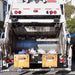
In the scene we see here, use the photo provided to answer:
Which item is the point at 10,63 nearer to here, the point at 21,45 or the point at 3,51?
the point at 3,51

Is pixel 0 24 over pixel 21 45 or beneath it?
over

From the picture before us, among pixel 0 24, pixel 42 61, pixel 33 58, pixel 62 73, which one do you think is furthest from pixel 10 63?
pixel 0 24

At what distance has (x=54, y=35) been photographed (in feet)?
16.7

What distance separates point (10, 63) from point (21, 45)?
1.39m

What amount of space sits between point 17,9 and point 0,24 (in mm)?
18749

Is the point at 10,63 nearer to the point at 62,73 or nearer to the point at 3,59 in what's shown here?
the point at 3,59

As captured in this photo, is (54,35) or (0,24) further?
(0,24)

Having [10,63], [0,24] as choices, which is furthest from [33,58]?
[0,24]

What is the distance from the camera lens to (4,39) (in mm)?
3641

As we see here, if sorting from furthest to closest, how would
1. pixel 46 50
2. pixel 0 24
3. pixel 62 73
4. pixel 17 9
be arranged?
pixel 0 24, pixel 46 50, pixel 62 73, pixel 17 9

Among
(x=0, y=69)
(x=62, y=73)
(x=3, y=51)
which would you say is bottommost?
(x=62, y=73)

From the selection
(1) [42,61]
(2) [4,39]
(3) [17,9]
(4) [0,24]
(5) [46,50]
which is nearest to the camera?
(1) [42,61]

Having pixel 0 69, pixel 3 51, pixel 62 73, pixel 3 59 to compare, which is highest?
pixel 3 51

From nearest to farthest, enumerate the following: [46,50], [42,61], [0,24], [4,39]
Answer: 1. [42,61]
2. [4,39]
3. [46,50]
4. [0,24]
